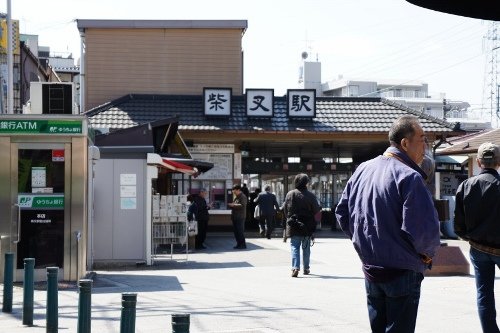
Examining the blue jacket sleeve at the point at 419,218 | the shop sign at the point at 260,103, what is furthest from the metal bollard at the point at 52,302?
the shop sign at the point at 260,103

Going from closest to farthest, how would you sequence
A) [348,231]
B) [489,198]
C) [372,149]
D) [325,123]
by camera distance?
[348,231]
[489,198]
[325,123]
[372,149]

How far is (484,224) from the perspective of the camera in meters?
7.88

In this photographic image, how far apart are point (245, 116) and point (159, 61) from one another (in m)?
3.98

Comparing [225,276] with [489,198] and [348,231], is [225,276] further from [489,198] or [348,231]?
[348,231]

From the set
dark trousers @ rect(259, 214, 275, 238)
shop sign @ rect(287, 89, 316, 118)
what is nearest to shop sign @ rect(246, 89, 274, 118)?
shop sign @ rect(287, 89, 316, 118)

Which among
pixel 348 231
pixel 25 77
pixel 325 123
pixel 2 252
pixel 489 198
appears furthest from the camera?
pixel 25 77

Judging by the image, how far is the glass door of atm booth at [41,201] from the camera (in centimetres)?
1403

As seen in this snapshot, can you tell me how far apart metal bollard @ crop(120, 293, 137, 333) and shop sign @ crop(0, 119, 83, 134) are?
27.7ft

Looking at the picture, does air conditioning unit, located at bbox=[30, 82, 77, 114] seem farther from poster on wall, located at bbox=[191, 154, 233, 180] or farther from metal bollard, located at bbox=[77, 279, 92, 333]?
poster on wall, located at bbox=[191, 154, 233, 180]

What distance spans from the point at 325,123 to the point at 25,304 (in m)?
21.2

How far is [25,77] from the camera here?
137 ft

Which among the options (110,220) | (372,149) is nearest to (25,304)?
(110,220)

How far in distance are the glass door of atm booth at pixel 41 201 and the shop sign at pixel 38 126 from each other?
22cm

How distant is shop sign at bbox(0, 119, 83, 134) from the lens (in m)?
13.9
